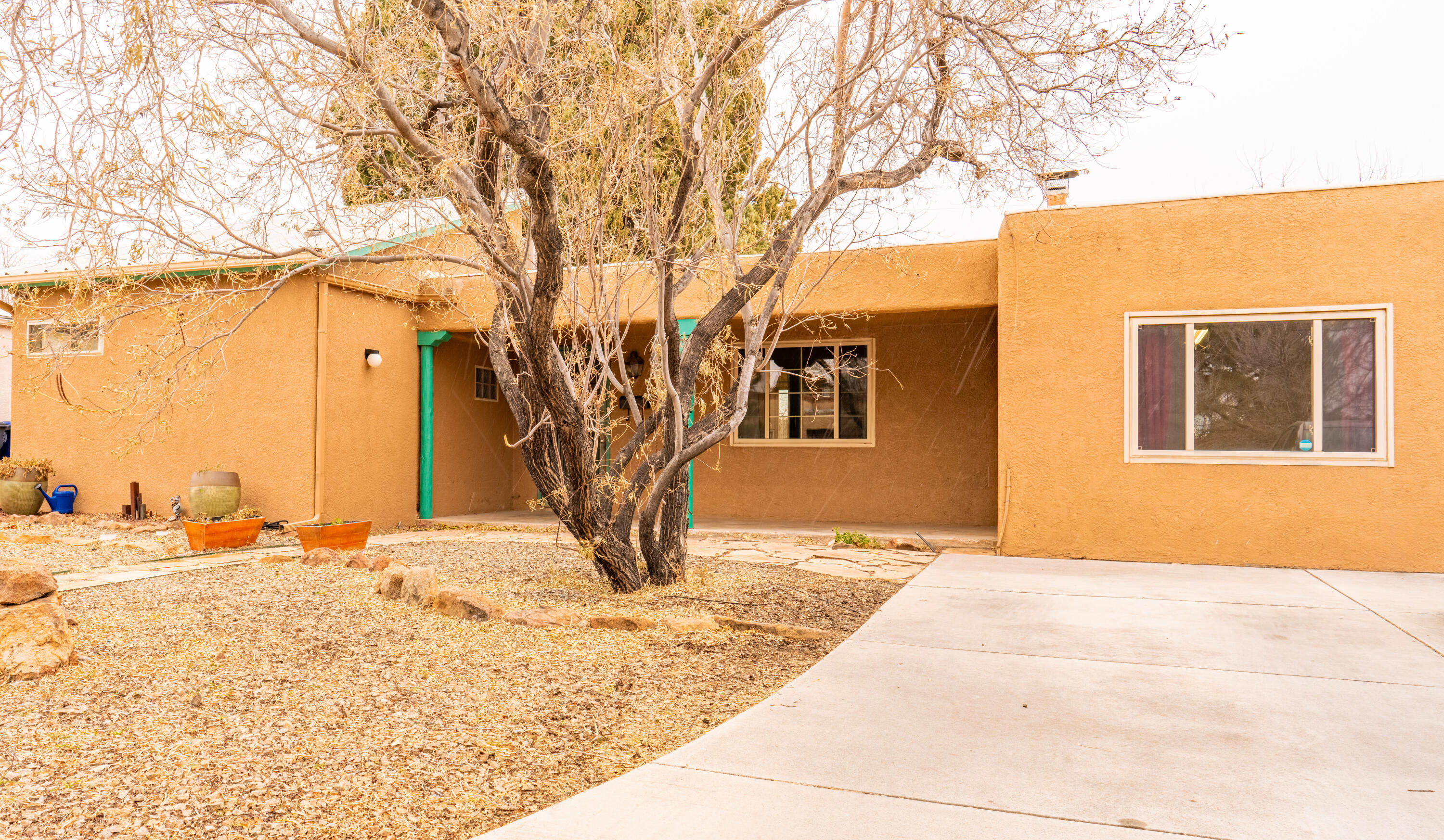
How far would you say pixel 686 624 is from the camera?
4547 millimetres

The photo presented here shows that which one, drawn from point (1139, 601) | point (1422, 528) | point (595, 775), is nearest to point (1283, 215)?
point (1422, 528)

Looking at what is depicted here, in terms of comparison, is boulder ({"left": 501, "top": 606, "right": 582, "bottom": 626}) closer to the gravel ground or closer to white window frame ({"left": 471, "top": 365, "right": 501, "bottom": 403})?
the gravel ground

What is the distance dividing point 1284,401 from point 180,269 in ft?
31.9

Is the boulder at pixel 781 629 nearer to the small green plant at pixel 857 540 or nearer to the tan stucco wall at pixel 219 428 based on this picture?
the small green plant at pixel 857 540

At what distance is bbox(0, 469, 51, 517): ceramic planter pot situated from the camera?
30.6 feet

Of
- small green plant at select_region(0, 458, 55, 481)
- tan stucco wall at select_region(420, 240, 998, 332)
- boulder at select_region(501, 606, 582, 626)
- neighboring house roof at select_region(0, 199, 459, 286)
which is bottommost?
boulder at select_region(501, 606, 582, 626)

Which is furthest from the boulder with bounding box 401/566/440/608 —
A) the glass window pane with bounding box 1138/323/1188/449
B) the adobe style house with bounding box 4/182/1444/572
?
the glass window pane with bounding box 1138/323/1188/449

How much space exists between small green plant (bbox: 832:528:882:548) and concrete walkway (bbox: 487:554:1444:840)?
311 cm

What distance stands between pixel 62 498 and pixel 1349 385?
41.7 feet

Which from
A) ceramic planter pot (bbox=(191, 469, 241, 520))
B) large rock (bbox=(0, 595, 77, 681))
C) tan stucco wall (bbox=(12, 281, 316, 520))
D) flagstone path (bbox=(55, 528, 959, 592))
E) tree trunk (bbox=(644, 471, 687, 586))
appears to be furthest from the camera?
tan stucco wall (bbox=(12, 281, 316, 520))

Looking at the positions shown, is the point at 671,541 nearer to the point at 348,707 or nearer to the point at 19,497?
the point at 348,707

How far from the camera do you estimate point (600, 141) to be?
4465 mm

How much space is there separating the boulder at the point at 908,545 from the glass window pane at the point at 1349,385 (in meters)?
3.39

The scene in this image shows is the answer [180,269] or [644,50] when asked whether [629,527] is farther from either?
[180,269]
